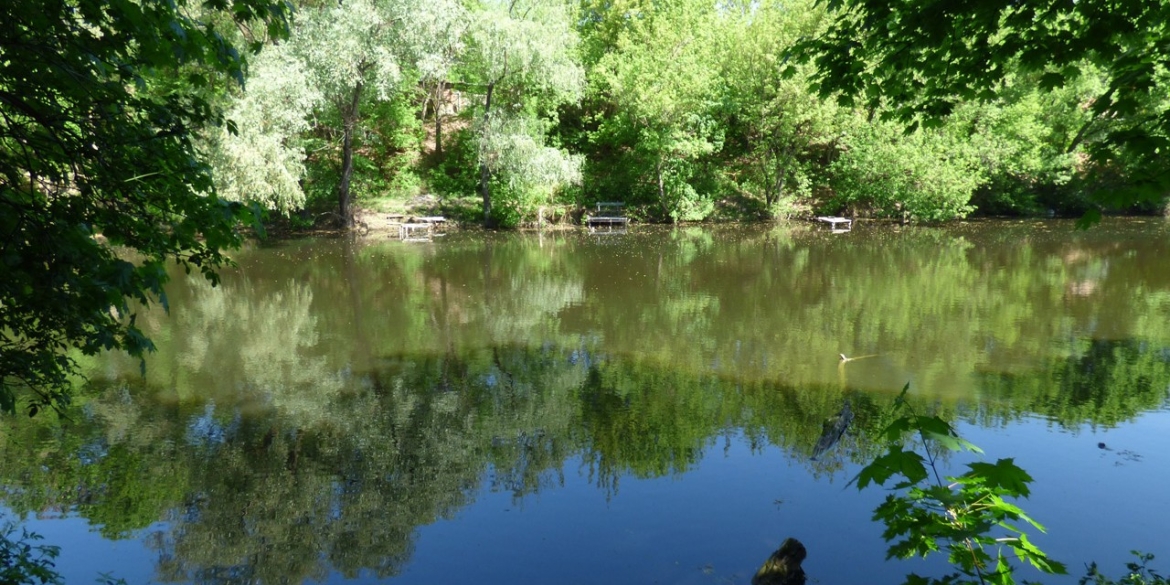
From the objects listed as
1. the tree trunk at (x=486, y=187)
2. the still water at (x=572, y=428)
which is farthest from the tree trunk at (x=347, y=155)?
the still water at (x=572, y=428)

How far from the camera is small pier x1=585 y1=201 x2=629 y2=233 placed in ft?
91.8

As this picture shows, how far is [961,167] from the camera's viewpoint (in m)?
28.0

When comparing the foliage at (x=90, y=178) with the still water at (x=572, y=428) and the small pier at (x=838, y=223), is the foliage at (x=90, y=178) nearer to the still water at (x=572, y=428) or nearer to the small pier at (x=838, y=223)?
the still water at (x=572, y=428)

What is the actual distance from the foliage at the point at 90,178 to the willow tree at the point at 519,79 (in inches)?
836

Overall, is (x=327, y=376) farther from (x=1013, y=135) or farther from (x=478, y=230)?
(x=1013, y=135)

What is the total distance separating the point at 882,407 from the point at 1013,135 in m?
25.4

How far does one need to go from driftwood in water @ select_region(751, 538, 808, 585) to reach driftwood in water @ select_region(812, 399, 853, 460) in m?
2.06

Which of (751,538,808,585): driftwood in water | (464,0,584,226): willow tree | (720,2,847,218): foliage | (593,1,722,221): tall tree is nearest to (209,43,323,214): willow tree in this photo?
(464,0,584,226): willow tree

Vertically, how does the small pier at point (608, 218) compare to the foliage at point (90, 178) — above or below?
below

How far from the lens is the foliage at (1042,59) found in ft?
13.6

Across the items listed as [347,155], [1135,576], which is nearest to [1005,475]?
[1135,576]

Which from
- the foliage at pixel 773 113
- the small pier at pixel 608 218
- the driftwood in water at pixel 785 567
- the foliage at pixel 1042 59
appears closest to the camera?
the foliage at pixel 1042 59

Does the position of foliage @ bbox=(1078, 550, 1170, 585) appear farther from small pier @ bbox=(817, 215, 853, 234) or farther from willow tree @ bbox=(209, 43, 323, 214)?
small pier @ bbox=(817, 215, 853, 234)

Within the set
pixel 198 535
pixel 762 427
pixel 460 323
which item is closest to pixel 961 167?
pixel 460 323
